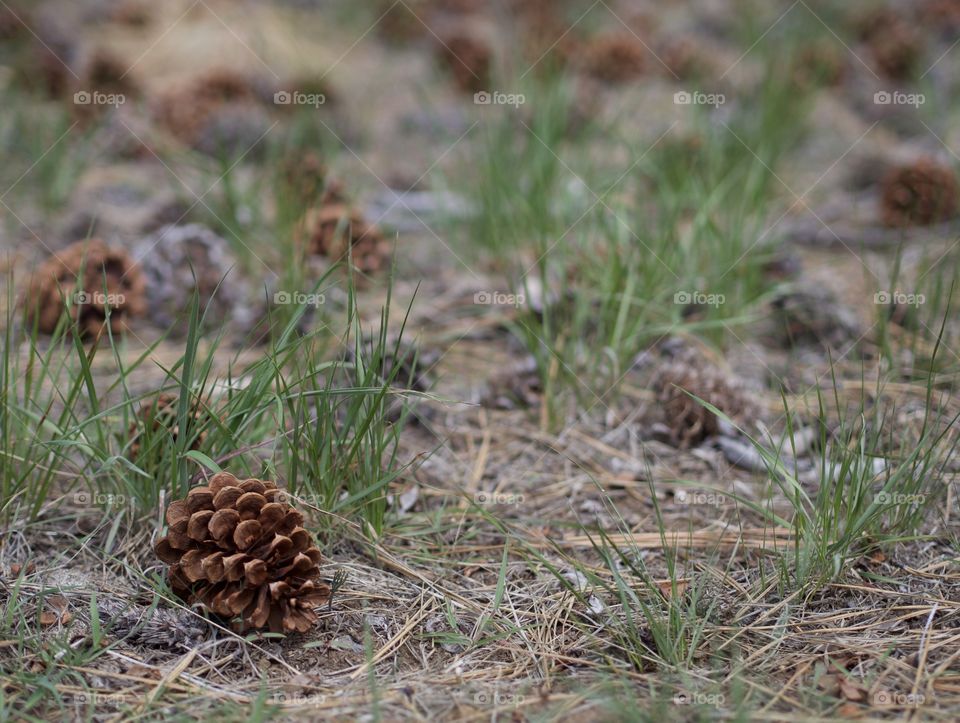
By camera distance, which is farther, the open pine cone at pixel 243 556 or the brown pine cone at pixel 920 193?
the brown pine cone at pixel 920 193

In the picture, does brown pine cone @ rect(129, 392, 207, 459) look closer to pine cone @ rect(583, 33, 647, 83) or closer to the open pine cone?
the open pine cone

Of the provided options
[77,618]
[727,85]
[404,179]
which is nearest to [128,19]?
[404,179]

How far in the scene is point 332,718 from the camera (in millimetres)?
1142

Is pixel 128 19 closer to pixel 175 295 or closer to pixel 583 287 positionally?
pixel 175 295

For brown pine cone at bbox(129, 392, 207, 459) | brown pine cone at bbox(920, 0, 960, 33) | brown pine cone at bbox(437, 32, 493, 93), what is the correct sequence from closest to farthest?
1. brown pine cone at bbox(129, 392, 207, 459)
2. brown pine cone at bbox(437, 32, 493, 93)
3. brown pine cone at bbox(920, 0, 960, 33)

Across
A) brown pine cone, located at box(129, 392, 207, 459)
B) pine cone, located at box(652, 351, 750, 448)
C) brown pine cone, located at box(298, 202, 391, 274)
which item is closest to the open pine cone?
brown pine cone, located at box(129, 392, 207, 459)

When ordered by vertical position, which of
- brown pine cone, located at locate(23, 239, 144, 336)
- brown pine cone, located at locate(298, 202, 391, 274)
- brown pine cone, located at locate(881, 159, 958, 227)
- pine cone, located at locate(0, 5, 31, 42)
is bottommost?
brown pine cone, located at locate(23, 239, 144, 336)

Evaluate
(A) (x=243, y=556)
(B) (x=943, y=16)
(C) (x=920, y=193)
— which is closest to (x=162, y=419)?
(A) (x=243, y=556)

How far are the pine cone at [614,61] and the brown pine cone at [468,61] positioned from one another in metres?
0.54

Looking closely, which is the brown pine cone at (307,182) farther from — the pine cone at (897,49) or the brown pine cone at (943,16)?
the brown pine cone at (943,16)

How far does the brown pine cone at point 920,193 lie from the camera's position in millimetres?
2904

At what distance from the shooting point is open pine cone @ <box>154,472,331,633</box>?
1284mm

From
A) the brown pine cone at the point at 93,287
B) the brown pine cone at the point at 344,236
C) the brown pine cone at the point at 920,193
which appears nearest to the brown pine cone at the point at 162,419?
the brown pine cone at the point at 93,287

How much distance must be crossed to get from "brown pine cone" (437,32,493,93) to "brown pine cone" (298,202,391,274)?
1.62m
